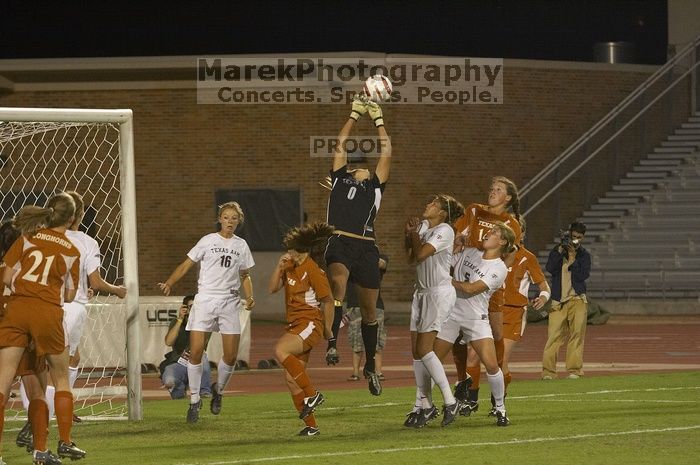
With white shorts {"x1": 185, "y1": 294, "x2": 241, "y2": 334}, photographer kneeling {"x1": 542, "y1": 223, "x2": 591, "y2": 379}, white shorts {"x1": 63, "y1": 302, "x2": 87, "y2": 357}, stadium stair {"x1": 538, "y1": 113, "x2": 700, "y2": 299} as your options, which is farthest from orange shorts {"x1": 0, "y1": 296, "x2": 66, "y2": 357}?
stadium stair {"x1": 538, "y1": 113, "x2": 700, "y2": 299}

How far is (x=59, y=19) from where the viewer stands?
41.7 meters

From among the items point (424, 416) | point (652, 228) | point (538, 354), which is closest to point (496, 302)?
point (424, 416)

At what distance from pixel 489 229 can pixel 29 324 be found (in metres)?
4.35

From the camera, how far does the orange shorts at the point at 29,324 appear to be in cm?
1046

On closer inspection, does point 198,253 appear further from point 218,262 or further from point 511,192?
point 511,192

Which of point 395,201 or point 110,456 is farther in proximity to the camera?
point 395,201

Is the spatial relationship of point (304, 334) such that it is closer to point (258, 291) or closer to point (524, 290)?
point (524, 290)

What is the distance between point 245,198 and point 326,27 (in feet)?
26.0

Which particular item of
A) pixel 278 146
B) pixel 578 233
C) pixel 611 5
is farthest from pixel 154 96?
pixel 578 233

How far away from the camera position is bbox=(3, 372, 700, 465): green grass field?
1098 cm

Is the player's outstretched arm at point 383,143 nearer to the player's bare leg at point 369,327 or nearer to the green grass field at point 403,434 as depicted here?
the player's bare leg at point 369,327

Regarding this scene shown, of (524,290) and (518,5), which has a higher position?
(518,5)

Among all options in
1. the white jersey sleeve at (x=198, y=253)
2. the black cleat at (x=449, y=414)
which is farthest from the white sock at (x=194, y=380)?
the black cleat at (x=449, y=414)

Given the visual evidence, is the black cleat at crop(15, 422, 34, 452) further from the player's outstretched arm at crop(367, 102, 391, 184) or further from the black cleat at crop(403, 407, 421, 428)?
the player's outstretched arm at crop(367, 102, 391, 184)
